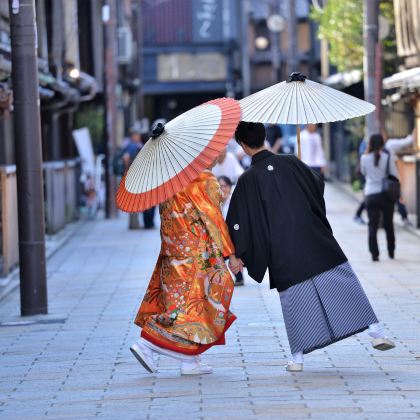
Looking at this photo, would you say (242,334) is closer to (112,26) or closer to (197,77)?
(112,26)

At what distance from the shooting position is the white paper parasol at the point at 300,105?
29.0 feet

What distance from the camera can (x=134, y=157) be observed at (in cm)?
2269

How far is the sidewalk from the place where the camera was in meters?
7.60

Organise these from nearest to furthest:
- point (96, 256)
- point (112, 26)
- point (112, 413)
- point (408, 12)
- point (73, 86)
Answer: point (112, 413) < point (96, 256) < point (408, 12) < point (73, 86) < point (112, 26)

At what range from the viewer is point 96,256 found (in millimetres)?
19344


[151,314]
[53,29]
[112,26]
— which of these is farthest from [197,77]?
[151,314]

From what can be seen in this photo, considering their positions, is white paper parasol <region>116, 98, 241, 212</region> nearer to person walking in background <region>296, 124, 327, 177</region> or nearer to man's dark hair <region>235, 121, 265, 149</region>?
man's dark hair <region>235, 121, 265, 149</region>

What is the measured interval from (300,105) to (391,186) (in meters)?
7.61

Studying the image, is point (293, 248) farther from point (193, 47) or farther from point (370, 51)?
point (193, 47)

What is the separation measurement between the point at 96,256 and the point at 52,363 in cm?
964

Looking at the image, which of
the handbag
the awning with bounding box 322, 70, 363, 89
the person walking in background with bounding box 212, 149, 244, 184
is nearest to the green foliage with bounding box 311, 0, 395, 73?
the awning with bounding box 322, 70, 363, 89

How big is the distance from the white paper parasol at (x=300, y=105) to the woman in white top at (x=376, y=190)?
735 centimetres

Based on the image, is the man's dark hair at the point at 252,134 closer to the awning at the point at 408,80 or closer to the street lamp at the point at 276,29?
the awning at the point at 408,80

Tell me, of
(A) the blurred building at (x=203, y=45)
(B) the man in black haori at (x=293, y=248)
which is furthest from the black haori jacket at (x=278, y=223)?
(A) the blurred building at (x=203, y=45)
